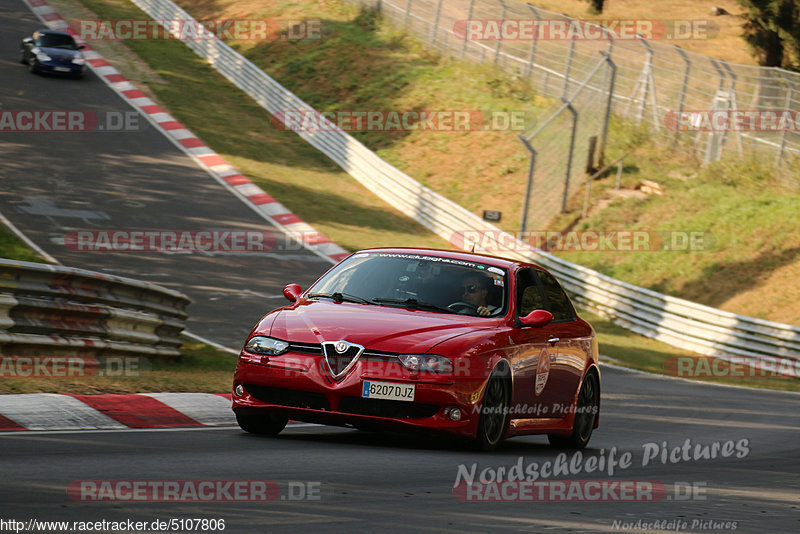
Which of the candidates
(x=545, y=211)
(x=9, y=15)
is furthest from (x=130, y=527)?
(x=9, y=15)

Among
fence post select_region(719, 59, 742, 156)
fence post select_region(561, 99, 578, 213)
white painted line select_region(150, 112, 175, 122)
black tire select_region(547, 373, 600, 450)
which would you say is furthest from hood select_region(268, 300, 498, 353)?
white painted line select_region(150, 112, 175, 122)

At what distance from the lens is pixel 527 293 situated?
9633mm

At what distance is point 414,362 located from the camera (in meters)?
8.10

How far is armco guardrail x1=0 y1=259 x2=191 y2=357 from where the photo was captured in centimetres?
1071

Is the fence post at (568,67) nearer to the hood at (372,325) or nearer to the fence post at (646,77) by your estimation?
the fence post at (646,77)

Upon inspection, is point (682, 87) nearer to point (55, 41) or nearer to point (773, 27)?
point (773, 27)

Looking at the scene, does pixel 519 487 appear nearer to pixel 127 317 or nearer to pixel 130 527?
pixel 130 527

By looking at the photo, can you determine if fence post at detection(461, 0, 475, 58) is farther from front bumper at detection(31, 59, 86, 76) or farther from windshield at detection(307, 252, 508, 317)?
windshield at detection(307, 252, 508, 317)

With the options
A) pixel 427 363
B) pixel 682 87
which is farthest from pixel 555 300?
pixel 682 87

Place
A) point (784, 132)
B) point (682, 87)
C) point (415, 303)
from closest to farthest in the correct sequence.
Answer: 1. point (415, 303)
2. point (784, 132)
3. point (682, 87)

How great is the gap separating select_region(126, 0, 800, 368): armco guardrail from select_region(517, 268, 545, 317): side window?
474 inches

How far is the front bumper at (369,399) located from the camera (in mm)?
8078

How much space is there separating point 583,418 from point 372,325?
2833 mm

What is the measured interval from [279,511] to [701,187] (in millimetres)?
27733
